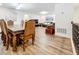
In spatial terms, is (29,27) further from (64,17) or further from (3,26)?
(64,17)

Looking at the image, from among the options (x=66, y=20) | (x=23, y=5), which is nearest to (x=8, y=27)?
(x=23, y=5)

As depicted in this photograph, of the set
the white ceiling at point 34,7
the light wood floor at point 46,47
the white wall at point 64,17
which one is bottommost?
the light wood floor at point 46,47

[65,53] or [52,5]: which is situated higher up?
[52,5]

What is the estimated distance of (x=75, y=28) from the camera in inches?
76.3

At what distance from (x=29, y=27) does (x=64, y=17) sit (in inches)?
23.0

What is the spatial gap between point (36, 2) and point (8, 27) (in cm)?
61

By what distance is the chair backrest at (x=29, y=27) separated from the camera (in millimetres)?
2006

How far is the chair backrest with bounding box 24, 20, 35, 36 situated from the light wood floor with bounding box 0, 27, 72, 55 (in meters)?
0.08

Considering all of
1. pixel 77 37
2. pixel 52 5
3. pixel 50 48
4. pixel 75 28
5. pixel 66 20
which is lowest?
pixel 50 48

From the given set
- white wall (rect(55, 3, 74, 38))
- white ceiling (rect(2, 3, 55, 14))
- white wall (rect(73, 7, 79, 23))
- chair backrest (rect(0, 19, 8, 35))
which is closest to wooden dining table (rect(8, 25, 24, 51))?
chair backrest (rect(0, 19, 8, 35))

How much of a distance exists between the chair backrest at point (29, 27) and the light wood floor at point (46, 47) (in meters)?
0.08

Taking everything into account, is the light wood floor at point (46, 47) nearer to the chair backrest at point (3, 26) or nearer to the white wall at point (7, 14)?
the chair backrest at point (3, 26)

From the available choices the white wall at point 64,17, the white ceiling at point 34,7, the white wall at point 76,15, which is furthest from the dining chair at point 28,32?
the white wall at point 76,15

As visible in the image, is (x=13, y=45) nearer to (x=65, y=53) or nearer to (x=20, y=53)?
(x=20, y=53)
